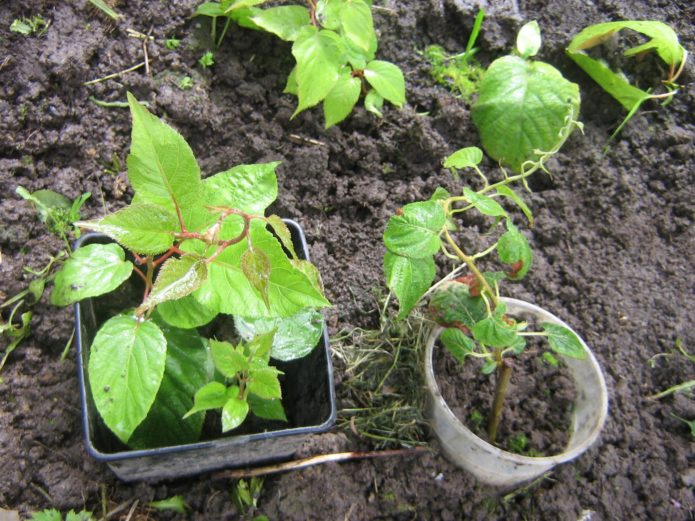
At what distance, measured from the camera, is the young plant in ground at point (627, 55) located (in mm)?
1578

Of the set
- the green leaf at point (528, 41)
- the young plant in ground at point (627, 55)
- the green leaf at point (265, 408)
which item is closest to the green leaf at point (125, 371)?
the green leaf at point (265, 408)

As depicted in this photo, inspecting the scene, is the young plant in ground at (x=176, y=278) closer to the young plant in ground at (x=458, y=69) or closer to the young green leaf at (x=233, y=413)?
the young green leaf at (x=233, y=413)

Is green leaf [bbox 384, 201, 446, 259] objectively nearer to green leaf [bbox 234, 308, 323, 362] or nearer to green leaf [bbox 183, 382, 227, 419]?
green leaf [bbox 234, 308, 323, 362]

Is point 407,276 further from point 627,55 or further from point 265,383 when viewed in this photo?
point 627,55

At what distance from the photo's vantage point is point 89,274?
0.88 metres

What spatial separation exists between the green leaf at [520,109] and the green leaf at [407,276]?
587 millimetres

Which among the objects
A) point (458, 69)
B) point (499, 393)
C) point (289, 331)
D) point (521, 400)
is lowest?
point (521, 400)

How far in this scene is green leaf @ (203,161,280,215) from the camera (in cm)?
96

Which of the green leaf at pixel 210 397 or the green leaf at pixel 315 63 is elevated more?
the green leaf at pixel 315 63

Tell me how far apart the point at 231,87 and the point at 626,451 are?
1285 millimetres

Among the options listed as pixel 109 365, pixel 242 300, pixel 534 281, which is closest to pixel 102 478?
pixel 109 365

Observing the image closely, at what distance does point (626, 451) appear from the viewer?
1.30 m

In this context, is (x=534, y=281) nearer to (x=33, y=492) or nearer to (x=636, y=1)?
(x=636, y=1)

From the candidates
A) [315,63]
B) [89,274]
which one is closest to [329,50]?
[315,63]
